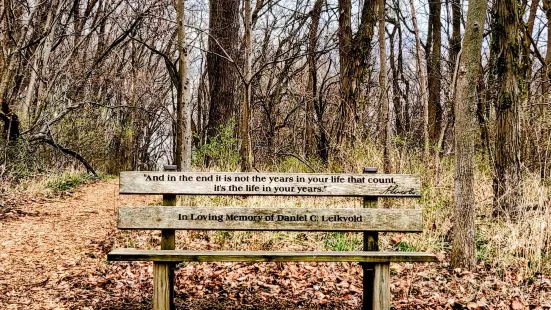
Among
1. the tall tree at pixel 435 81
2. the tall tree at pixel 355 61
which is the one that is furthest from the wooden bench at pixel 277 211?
the tall tree at pixel 435 81

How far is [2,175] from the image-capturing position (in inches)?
315

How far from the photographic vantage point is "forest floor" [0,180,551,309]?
145 inches

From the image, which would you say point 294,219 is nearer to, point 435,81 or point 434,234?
point 434,234

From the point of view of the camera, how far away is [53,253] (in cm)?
496

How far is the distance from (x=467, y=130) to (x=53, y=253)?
14.2 ft

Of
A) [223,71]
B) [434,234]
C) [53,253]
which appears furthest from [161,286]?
[223,71]

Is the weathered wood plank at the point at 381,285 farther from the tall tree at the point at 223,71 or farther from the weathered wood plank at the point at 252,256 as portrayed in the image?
the tall tree at the point at 223,71

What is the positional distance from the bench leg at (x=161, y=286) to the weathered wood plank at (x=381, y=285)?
4.66ft

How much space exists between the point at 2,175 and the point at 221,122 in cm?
420

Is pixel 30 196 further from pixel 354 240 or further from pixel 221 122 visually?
pixel 354 240

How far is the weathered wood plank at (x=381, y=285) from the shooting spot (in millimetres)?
3205

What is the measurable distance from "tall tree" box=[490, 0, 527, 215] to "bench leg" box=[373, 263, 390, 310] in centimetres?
254

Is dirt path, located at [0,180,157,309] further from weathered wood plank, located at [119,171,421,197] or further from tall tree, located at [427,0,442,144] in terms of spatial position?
tall tree, located at [427,0,442,144]

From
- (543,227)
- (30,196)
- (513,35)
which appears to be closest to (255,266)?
(543,227)
